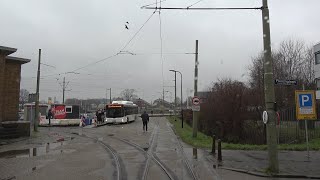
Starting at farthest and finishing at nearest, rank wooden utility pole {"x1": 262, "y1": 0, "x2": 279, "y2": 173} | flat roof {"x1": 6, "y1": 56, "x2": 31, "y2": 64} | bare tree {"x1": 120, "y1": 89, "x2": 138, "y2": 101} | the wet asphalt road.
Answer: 1. bare tree {"x1": 120, "y1": 89, "x2": 138, "y2": 101}
2. flat roof {"x1": 6, "y1": 56, "x2": 31, "y2": 64}
3. wooden utility pole {"x1": 262, "y1": 0, "x2": 279, "y2": 173}
4. the wet asphalt road

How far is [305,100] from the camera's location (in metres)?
15.1

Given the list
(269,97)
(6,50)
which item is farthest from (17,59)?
(269,97)

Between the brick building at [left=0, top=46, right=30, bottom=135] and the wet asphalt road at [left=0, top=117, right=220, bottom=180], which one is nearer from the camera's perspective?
the wet asphalt road at [left=0, top=117, right=220, bottom=180]

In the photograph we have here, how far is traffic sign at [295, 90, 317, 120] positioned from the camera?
15.0 m

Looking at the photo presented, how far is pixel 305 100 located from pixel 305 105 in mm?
207

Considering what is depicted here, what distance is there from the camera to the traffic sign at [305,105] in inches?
591

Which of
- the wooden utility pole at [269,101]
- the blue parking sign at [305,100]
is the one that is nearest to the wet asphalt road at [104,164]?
the wooden utility pole at [269,101]

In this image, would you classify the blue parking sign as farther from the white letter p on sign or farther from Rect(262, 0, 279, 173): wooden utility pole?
Rect(262, 0, 279, 173): wooden utility pole

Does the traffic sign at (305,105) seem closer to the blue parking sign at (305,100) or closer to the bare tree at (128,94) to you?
the blue parking sign at (305,100)

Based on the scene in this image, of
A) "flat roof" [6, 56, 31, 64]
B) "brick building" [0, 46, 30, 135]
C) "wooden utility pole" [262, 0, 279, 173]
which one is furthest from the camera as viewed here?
"flat roof" [6, 56, 31, 64]

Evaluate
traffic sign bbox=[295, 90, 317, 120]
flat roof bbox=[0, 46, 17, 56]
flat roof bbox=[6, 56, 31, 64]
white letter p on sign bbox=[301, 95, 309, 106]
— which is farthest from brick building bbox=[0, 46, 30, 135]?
white letter p on sign bbox=[301, 95, 309, 106]

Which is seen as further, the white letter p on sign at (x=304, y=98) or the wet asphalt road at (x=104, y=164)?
the white letter p on sign at (x=304, y=98)

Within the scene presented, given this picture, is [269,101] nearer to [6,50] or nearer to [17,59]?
[6,50]

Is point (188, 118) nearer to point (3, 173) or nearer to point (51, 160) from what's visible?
point (51, 160)
